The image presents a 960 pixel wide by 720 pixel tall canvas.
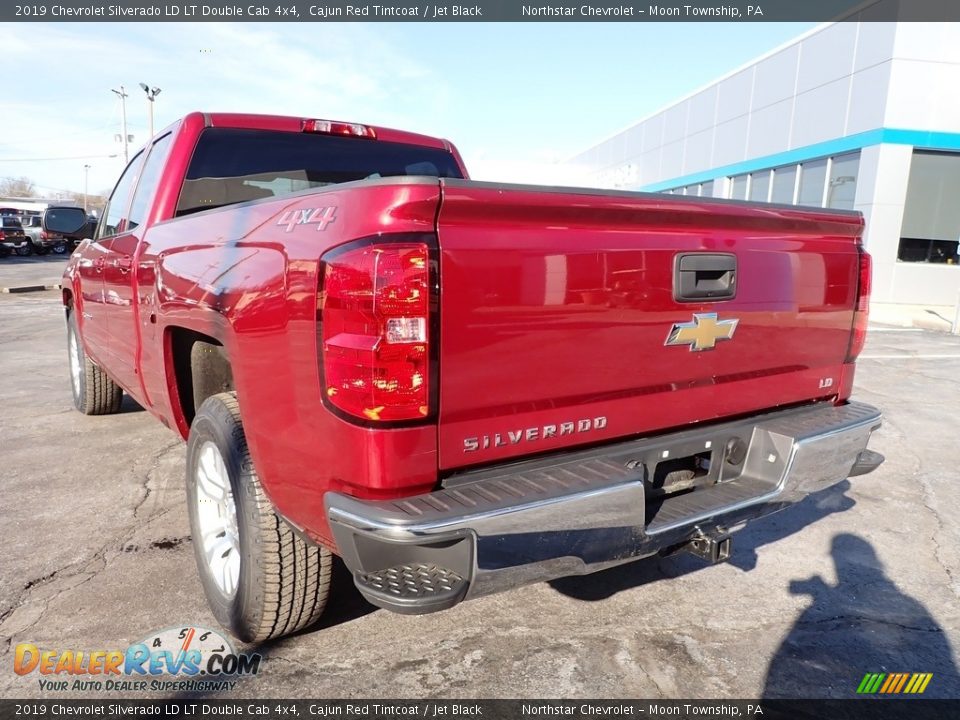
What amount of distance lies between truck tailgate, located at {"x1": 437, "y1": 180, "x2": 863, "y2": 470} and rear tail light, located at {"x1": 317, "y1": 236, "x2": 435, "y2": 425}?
2.9 inches

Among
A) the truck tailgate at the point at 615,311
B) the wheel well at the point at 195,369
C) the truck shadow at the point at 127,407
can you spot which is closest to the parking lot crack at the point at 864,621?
the truck tailgate at the point at 615,311

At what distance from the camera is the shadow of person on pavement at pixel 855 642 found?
2.35 m

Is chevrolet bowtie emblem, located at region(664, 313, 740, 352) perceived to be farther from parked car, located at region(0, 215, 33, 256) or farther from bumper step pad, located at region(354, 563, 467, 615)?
parked car, located at region(0, 215, 33, 256)

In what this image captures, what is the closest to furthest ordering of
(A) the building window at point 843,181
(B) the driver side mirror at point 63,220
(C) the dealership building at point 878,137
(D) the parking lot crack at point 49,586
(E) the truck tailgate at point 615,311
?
(E) the truck tailgate at point 615,311 < (D) the parking lot crack at point 49,586 < (B) the driver side mirror at point 63,220 < (C) the dealership building at point 878,137 < (A) the building window at point 843,181

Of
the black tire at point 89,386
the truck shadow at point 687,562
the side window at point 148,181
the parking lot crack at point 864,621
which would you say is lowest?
the truck shadow at point 687,562

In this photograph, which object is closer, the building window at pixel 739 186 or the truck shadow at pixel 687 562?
the truck shadow at pixel 687 562

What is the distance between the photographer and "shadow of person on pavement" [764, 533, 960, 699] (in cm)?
235

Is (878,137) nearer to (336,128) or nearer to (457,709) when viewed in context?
(336,128)

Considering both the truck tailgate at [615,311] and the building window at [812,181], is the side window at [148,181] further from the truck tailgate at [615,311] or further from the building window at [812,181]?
the building window at [812,181]

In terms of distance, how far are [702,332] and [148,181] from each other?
3.12 metres

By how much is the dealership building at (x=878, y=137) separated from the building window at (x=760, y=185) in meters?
0.05

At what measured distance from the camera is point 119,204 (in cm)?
446

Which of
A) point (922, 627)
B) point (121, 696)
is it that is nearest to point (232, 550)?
point (121, 696)

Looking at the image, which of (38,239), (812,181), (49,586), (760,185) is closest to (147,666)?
(49,586)
